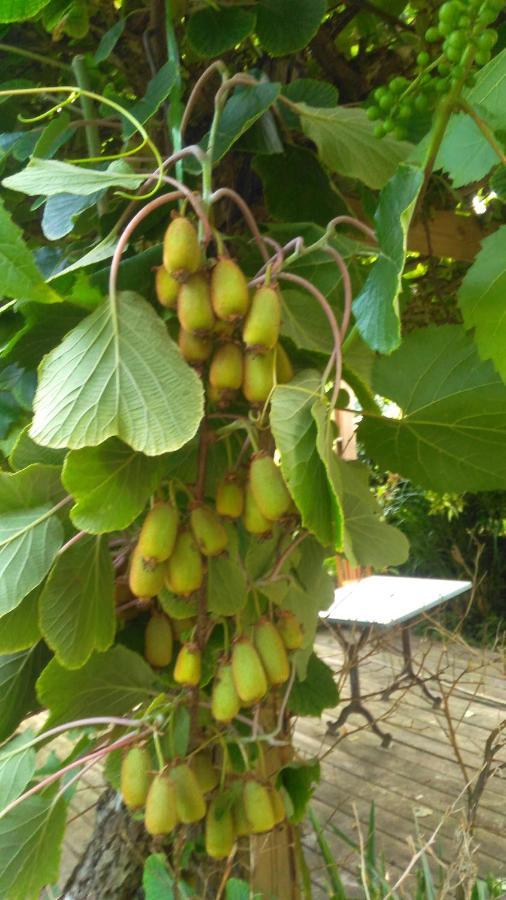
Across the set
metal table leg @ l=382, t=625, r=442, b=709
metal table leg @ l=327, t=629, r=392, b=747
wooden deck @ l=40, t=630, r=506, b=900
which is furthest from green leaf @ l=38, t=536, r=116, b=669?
wooden deck @ l=40, t=630, r=506, b=900

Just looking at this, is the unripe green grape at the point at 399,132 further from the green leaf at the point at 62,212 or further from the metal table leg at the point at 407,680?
the metal table leg at the point at 407,680

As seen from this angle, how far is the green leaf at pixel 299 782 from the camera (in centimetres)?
51

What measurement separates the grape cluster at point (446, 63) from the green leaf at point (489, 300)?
0.25 ft

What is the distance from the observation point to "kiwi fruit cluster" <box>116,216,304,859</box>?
1.08 ft

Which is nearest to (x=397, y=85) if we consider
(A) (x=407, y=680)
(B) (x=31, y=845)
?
(B) (x=31, y=845)

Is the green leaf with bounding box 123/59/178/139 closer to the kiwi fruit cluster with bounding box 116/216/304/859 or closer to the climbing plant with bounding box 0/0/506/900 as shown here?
the climbing plant with bounding box 0/0/506/900

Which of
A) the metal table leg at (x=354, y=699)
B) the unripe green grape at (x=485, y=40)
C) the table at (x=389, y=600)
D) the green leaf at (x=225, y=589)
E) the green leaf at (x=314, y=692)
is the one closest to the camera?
the unripe green grape at (x=485, y=40)

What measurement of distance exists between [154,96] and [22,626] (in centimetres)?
31

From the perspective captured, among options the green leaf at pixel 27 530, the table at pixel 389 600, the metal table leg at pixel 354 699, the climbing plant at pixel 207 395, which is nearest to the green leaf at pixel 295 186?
the climbing plant at pixel 207 395

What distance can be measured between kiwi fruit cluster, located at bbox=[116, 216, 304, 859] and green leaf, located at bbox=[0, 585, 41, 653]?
2.3 inches

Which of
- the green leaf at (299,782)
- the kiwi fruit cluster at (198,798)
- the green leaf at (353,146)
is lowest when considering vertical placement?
the green leaf at (299,782)

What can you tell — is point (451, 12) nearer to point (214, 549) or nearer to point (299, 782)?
point (214, 549)

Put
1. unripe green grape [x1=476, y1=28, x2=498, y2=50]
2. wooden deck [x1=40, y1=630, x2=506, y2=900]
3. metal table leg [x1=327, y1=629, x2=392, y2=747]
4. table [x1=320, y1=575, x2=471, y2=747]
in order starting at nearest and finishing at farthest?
unripe green grape [x1=476, y1=28, x2=498, y2=50]
metal table leg [x1=327, y1=629, x2=392, y2=747]
wooden deck [x1=40, y1=630, x2=506, y2=900]
table [x1=320, y1=575, x2=471, y2=747]

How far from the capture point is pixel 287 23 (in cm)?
46
